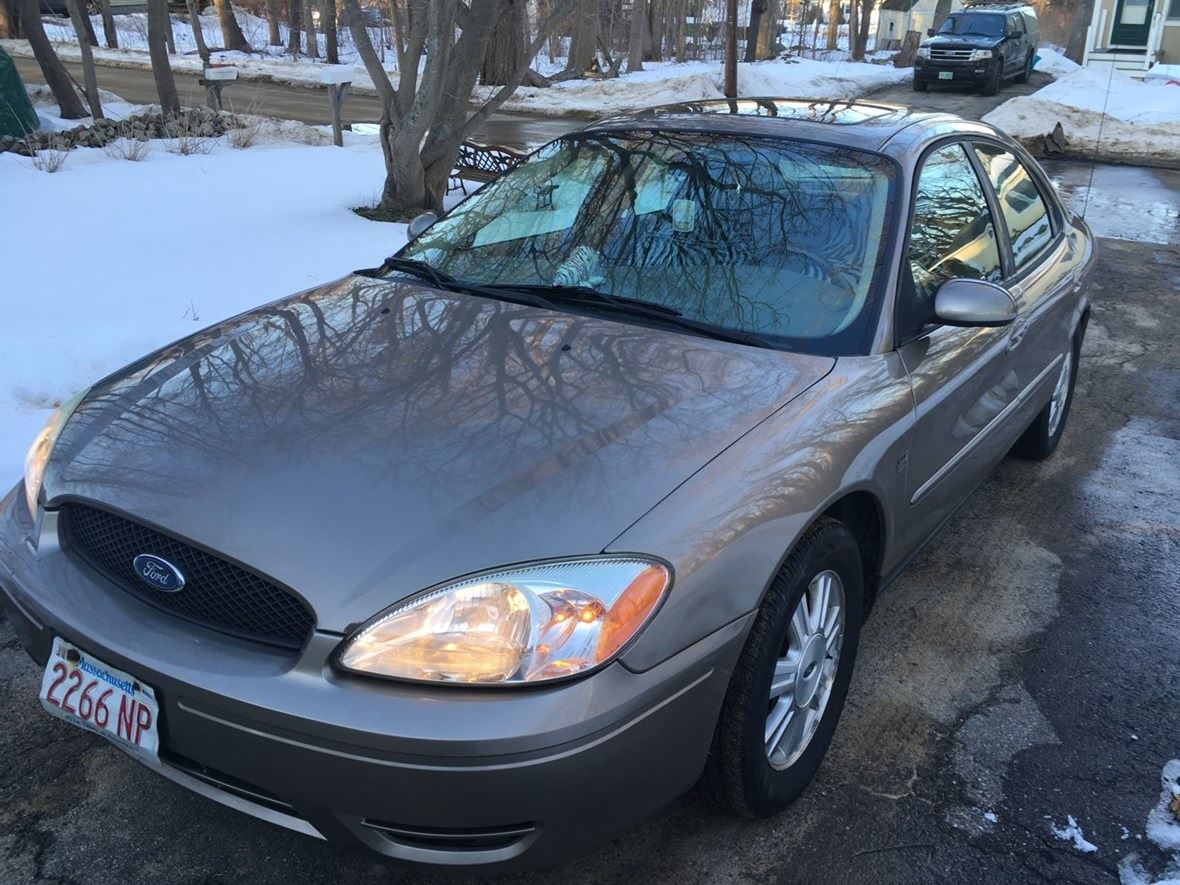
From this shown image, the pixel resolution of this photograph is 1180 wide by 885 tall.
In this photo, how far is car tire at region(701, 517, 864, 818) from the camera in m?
2.23

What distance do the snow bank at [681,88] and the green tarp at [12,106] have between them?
1061 centimetres

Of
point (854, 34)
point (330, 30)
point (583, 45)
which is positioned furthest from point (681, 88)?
point (854, 34)

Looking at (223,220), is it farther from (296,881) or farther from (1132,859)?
(1132,859)

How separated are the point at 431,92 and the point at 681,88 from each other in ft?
52.8

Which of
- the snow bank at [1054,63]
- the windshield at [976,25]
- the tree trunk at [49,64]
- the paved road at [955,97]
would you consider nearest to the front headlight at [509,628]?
the tree trunk at [49,64]

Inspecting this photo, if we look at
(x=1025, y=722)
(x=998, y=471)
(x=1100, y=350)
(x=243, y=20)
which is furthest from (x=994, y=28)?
(x=243, y=20)

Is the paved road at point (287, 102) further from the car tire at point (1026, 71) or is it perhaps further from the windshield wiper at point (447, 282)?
the car tire at point (1026, 71)

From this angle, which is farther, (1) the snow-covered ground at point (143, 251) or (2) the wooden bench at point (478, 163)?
(2) the wooden bench at point (478, 163)

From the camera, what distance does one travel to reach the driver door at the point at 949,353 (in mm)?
2922

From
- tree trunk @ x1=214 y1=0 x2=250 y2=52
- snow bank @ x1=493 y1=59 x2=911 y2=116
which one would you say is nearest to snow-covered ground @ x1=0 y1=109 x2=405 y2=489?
snow bank @ x1=493 y1=59 x2=911 y2=116

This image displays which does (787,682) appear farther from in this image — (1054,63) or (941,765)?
(1054,63)

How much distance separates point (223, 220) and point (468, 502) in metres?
6.53

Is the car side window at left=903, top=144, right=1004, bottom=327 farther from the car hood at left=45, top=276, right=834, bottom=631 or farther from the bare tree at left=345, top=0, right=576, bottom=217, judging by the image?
the bare tree at left=345, top=0, right=576, bottom=217

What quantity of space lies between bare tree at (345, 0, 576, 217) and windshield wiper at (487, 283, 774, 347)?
6099 millimetres
